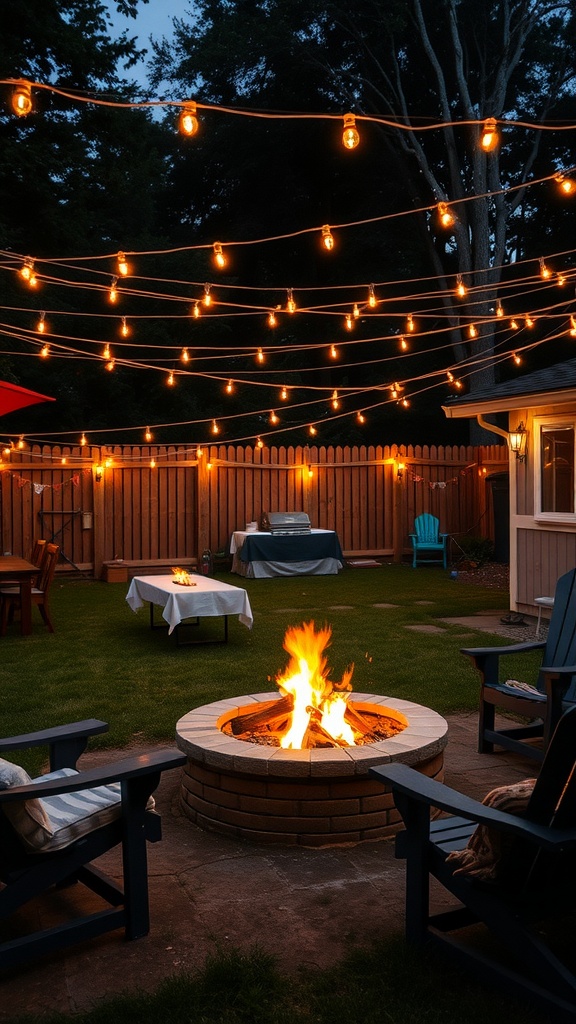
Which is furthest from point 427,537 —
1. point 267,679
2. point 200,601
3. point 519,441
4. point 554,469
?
point 267,679

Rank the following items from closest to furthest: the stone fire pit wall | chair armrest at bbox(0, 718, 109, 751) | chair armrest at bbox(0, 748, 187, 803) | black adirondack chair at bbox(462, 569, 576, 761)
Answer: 1. chair armrest at bbox(0, 748, 187, 803)
2. chair armrest at bbox(0, 718, 109, 751)
3. the stone fire pit wall
4. black adirondack chair at bbox(462, 569, 576, 761)

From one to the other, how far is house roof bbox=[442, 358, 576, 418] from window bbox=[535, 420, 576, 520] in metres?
0.35

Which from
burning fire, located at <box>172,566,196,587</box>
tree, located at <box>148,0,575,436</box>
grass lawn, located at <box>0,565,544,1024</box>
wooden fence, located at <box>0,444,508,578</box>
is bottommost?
grass lawn, located at <box>0,565,544,1024</box>

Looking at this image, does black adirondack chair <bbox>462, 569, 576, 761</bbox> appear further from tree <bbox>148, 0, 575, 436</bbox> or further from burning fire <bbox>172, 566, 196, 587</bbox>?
tree <bbox>148, 0, 575, 436</bbox>

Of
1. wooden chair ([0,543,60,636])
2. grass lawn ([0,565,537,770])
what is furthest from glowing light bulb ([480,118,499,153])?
wooden chair ([0,543,60,636])

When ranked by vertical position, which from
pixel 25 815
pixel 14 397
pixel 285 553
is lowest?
pixel 25 815

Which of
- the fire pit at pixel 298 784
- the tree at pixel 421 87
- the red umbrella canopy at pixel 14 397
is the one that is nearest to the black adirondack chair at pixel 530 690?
the fire pit at pixel 298 784

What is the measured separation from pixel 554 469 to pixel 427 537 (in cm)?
583

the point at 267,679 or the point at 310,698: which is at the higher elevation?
the point at 310,698

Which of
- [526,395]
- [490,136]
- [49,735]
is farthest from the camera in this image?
[526,395]

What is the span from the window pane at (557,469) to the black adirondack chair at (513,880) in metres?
7.07

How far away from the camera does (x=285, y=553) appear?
45.7ft

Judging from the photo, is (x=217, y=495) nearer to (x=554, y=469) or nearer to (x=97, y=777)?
(x=554, y=469)

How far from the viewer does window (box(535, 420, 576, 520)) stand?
935 cm
